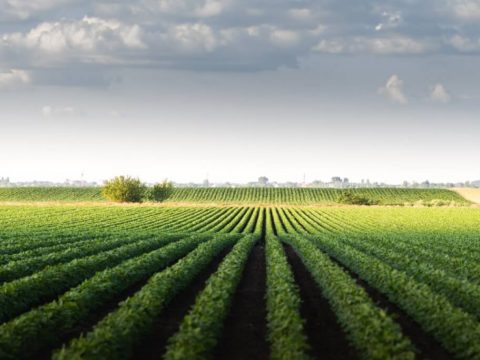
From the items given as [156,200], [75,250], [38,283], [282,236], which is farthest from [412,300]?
[156,200]

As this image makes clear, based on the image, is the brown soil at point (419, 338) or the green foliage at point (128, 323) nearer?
the green foliage at point (128, 323)

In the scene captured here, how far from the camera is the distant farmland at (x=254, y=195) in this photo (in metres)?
144

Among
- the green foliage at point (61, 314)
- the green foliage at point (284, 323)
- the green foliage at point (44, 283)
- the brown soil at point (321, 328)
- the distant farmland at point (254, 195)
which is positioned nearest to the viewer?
the green foliage at point (284, 323)

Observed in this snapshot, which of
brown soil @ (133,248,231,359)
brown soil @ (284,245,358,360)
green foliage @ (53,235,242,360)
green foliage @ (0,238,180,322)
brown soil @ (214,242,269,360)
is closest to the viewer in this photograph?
green foliage @ (53,235,242,360)

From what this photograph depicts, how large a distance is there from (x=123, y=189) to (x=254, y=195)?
160 ft

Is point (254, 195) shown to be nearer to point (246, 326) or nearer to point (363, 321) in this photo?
point (246, 326)

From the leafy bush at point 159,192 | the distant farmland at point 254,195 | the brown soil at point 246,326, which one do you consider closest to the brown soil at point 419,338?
the brown soil at point 246,326

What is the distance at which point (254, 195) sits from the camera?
154500mm

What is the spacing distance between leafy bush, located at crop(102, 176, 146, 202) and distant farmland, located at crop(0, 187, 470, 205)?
1101 inches

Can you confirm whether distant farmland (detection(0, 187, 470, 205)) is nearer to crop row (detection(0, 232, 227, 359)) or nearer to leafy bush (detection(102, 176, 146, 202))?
leafy bush (detection(102, 176, 146, 202))

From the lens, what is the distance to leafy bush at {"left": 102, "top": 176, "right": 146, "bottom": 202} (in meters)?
113

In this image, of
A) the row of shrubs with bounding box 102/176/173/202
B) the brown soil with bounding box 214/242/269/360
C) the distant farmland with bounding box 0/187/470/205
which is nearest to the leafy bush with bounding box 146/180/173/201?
the row of shrubs with bounding box 102/176/173/202

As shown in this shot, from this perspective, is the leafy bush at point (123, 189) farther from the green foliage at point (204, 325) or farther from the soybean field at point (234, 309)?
the green foliage at point (204, 325)

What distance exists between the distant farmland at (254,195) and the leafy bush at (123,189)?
91.7 feet
